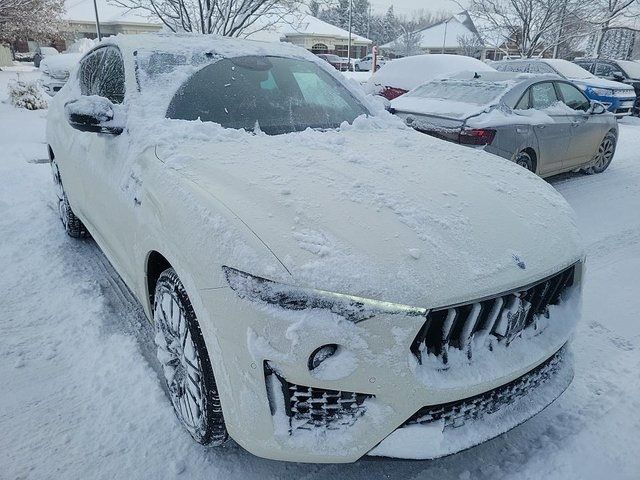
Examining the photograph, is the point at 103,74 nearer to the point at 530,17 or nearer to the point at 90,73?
the point at 90,73

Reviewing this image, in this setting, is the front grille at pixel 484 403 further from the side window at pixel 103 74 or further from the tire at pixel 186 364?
the side window at pixel 103 74

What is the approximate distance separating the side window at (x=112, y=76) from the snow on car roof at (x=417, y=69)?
7.75m

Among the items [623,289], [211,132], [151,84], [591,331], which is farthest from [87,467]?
[623,289]

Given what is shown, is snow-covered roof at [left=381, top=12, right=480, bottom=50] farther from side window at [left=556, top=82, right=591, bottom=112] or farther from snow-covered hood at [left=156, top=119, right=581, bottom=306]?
snow-covered hood at [left=156, top=119, right=581, bottom=306]

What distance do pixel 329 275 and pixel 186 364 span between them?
79 centimetres

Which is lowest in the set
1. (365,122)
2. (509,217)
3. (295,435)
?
(295,435)

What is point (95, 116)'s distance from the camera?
2.39 metres

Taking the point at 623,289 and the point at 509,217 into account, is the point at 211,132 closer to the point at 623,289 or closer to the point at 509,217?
the point at 509,217

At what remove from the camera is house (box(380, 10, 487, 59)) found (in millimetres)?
43500

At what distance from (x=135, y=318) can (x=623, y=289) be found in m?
3.50

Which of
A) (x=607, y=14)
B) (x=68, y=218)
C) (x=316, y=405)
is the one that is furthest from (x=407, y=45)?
(x=316, y=405)

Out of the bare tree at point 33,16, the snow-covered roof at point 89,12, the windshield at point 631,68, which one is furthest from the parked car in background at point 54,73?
the snow-covered roof at point 89,12

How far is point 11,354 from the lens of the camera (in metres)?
2.59

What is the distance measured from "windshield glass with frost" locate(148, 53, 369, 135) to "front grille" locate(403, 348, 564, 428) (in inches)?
68.2
